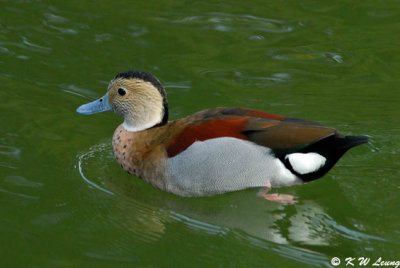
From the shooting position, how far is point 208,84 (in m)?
9.29

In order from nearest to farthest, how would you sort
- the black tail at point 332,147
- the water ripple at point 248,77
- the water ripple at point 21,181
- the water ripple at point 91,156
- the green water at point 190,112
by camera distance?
the green water at point 190,112 < the black tail at point 332,147 < the water ripple at point 21,181 < the water ripple at point 91,156 < the water ripple at point 248,77

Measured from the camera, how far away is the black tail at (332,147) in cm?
657

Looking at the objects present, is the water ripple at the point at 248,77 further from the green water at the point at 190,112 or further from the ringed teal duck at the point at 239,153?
the ringed teal duck at the point at 239,153

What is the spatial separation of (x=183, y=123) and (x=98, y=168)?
1.14 metres

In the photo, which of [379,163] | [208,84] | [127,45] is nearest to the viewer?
[379,163]

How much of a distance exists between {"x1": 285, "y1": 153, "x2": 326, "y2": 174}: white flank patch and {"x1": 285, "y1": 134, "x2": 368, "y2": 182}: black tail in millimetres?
38

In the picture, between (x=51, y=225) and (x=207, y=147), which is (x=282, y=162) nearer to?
(x=207, y=147)

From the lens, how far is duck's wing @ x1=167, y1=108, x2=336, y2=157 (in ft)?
21.6

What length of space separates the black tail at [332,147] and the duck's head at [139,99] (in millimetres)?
1553

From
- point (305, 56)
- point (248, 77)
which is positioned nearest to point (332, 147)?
point (248, 77)

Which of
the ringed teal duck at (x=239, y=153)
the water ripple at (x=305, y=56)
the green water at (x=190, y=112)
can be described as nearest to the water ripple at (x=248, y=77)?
the green water at (x=190, y=112)

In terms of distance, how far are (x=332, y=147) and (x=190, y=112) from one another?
94.7 inches

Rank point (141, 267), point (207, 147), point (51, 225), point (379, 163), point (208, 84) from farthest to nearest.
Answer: point (208, 84) < point (379, 163) < point (207, 147) < point (51, 225) < point (141, 267)

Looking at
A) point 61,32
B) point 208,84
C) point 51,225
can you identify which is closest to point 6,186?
point 51,225
